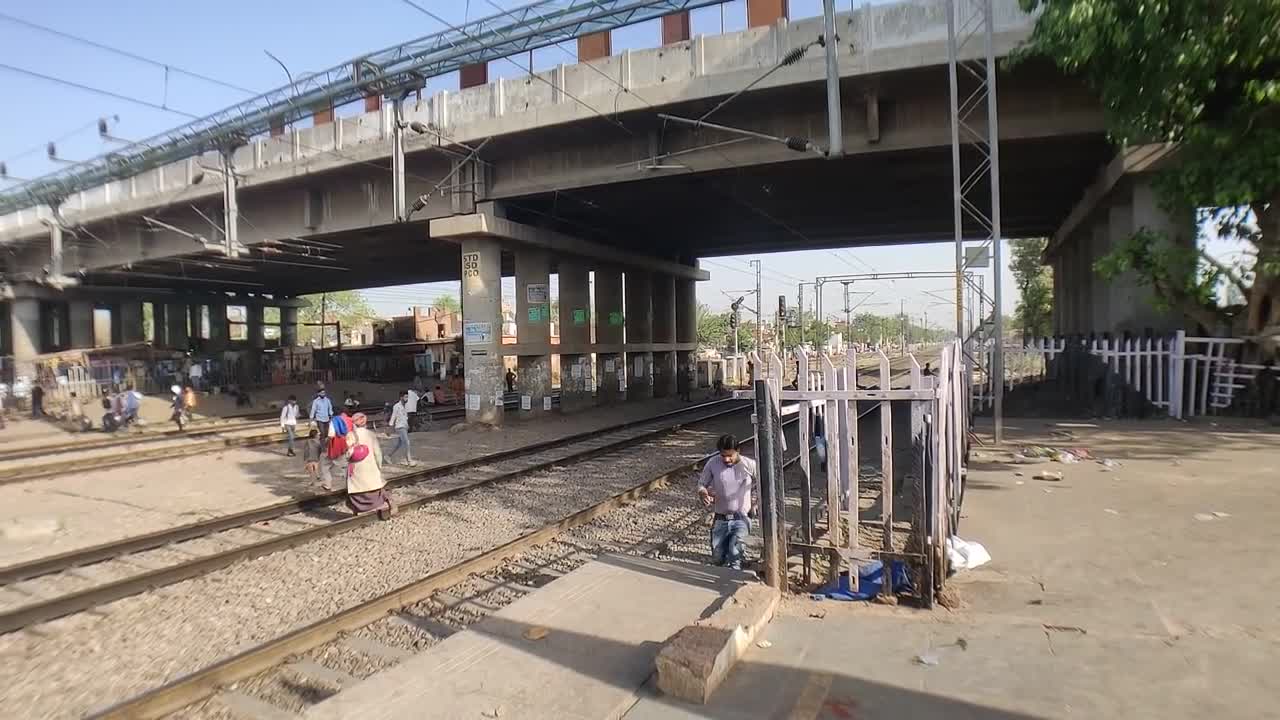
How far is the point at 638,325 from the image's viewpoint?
3066 centimetres

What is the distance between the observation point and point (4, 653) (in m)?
5.41

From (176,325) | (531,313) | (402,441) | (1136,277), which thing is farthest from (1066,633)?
(176,325)

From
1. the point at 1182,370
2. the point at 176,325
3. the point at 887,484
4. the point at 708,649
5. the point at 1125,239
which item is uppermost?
the point at 1125,239

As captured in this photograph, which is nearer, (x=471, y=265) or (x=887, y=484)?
(x=887, y=484)

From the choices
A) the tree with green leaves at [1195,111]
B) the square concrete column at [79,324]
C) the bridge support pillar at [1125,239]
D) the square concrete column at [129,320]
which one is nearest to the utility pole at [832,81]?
the tree with green leaves at [1195,111]

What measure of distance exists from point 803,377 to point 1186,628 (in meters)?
2.84

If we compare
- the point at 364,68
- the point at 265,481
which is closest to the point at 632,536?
the point at 265,481

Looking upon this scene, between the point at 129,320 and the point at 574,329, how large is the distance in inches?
1283

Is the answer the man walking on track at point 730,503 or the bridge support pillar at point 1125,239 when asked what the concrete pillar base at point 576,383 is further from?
the man walking on track at point 730,503

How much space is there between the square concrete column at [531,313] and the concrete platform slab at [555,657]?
1728cm

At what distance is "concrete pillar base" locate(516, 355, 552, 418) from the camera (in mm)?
23547

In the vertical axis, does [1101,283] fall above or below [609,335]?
above

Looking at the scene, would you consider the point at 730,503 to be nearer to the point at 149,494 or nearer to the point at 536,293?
the point at 149,494

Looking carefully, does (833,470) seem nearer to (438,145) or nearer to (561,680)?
(561,680)
